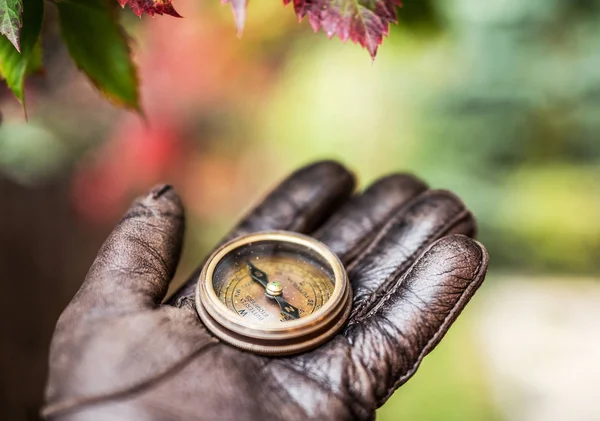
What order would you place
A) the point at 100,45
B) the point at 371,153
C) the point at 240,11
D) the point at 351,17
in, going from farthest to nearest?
the point at 371,153, the point at 100,45, the point at 351,17, the point at 240,11

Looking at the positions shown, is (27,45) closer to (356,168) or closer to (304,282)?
(304,282)

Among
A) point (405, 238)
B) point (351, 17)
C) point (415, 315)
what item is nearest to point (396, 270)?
point (405, 238)

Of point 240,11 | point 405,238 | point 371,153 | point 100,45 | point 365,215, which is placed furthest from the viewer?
point 371,153

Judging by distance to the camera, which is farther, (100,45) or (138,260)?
(100,45)

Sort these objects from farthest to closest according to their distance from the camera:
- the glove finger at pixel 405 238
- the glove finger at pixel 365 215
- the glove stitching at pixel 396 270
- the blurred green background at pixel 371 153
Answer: the blurred green background at pixel 371 153 → the glove finger at pixel 365 215 → the glove finger at pixel 405 238 → the glove stitching at pixel 396 270

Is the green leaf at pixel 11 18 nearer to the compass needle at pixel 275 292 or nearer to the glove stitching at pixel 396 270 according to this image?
the compass needle at pixel 275 292

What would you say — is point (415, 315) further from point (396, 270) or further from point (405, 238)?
point (405, 238)

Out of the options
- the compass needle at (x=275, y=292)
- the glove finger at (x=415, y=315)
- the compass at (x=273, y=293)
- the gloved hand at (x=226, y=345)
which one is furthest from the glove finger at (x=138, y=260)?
the glove finger at (x=415, y=315)

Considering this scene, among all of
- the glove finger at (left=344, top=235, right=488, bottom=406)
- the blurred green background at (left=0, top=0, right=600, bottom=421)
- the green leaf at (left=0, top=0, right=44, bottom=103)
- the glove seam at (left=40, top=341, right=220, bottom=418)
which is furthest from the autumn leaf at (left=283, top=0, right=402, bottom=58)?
the blurred green background at (left=0, top=0, right=600, bottom=421)

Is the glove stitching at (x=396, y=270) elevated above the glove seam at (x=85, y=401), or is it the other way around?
the glove stitching at (x=396, y=270)
